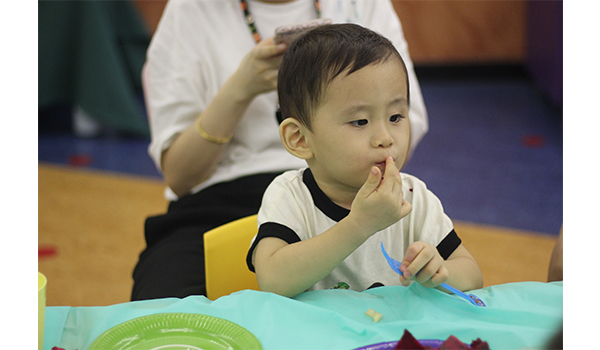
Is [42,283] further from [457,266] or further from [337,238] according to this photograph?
[457,266]

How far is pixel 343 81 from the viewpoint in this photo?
691 millimetres

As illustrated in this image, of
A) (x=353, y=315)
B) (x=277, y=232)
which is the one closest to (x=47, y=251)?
(x=277, y=232)

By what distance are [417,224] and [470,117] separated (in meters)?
3.00

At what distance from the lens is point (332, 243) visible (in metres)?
0.68

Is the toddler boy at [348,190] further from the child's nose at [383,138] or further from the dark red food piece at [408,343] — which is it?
the dark red food piece at [408,343]

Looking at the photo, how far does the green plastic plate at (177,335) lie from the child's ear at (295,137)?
24 centimetres

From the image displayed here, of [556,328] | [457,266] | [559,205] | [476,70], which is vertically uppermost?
[556,328]

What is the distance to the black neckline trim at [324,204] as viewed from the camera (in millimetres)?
774

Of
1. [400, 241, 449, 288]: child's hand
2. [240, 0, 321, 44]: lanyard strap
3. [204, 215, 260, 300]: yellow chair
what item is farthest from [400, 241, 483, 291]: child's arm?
[240, 0, 321, 44]: lanyard strap

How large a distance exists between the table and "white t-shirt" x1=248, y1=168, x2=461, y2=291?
71mm

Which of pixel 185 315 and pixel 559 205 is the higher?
pixel 185 315

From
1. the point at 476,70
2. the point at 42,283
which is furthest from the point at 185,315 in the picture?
the point at 476,70

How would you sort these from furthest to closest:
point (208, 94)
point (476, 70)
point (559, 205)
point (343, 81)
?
point (476, 70), point (559, 205), point (208, 94), point (343, 81)
